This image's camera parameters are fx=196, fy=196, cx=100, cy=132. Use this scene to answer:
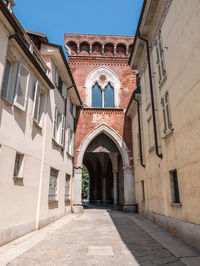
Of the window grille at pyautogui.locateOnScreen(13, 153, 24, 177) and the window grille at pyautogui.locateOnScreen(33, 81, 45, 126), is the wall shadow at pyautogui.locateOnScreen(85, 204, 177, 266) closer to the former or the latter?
the window grille at pyautogui.locateOnScreen(13, 153, 24, 177)

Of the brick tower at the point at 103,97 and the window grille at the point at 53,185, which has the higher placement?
the brick tower at the point at 103,97

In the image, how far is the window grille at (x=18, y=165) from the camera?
6.36 metres

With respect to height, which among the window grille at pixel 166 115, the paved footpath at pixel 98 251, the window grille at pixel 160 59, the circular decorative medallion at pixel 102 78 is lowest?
the paved footpath at pixel 98 251

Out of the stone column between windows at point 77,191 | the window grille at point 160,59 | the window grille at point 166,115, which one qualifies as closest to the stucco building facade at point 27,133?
the stone column between windows at point 77,191

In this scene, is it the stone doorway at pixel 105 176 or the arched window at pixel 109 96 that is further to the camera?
the stone doorway at pixel 105 176

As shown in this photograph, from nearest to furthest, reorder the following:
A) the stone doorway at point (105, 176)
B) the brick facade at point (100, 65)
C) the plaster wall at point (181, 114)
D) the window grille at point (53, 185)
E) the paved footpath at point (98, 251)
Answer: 1. the paved footpath at point (98, 251)
2. the plaster wall at point (181, 114)
3. the window grille at point (53, 185)
4. the brick facade at point (100, 65)
5. the stone doorway at point (105, 176)

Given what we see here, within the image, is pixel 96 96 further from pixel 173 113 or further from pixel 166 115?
pixel 173 113

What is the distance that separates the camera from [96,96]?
1727 cm

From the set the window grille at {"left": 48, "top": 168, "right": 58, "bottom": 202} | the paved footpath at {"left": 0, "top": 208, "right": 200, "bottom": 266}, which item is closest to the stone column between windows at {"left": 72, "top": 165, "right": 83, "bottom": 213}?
the window grille at {"left": 48, "top": 168, "right": 58, "bottom": 202}

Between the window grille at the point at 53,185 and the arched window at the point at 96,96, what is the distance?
27.5 ft

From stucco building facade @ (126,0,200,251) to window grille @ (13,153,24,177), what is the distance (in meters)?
5.14

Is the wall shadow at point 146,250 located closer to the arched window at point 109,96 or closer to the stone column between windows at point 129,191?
the stone column between windows at point 129,191

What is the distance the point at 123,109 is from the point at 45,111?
8.92 meters

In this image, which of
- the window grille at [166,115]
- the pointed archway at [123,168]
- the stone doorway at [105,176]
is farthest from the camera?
the stone doorway at [105,176]
